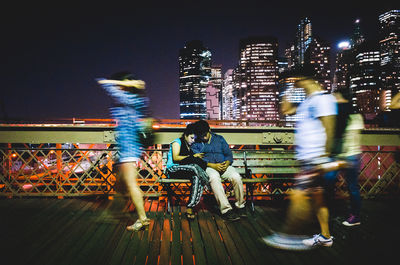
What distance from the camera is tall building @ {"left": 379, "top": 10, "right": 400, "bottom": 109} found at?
347ft

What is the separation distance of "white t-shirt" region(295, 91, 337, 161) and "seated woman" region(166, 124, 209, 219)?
1611 mm

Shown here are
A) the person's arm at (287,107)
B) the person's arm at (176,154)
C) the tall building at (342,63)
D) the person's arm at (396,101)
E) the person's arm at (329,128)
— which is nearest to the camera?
the person's arm at (329,128)

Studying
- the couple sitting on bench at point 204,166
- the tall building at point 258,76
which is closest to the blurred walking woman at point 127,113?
the couple sitting on bench at point 204,166

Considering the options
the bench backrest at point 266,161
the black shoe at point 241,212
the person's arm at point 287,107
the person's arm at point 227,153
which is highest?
the person's arm at point 287,107

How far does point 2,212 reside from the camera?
3.85 metres

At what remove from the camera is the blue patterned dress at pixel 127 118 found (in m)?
3.03

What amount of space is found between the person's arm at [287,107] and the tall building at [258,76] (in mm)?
138573

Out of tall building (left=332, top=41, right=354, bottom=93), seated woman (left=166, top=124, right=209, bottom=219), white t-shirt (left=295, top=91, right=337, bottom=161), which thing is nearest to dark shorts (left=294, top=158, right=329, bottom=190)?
white t-shirt (left=295, top=91, right=337, bottom=161)

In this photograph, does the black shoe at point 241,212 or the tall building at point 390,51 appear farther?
the tall building at point 390,51

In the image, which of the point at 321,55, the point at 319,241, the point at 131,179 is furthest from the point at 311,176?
the point at 321,55

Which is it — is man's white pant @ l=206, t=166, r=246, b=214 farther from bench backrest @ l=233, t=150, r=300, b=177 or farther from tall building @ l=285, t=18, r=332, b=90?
tall building @ l=285, t=18, r=332, b=90

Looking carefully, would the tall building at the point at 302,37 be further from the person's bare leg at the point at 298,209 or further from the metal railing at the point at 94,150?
the person's bare leg at the point at 298,209

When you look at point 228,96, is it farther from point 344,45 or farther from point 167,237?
point 167,237

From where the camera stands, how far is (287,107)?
Result: 127 inches
